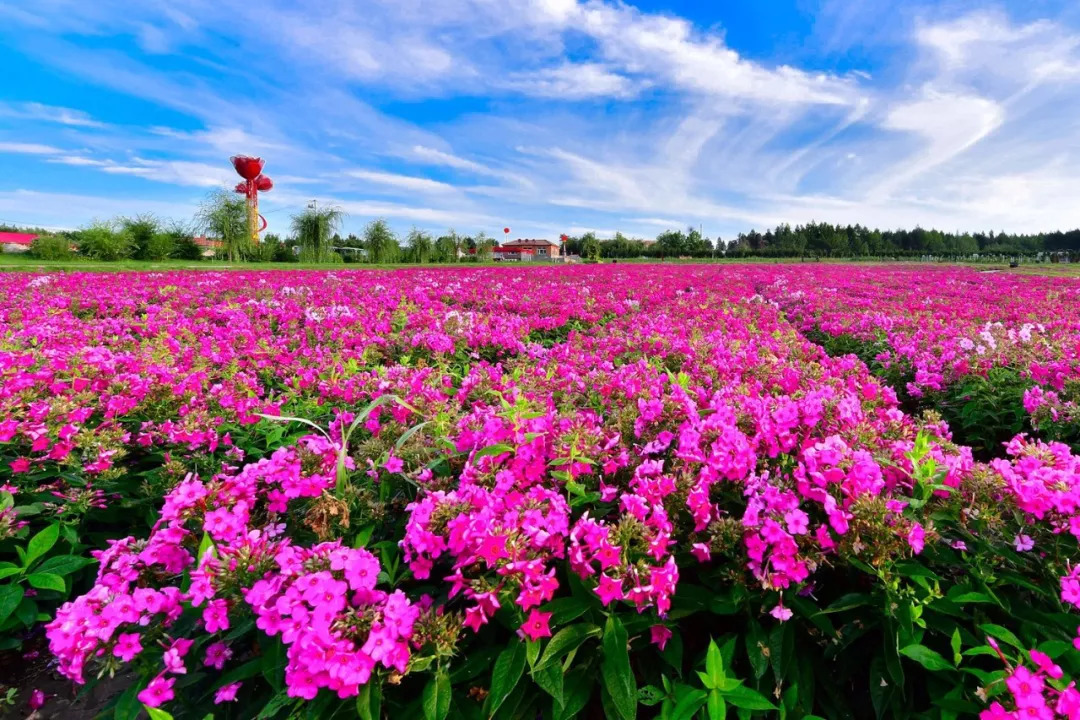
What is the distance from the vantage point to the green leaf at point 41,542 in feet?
5.80

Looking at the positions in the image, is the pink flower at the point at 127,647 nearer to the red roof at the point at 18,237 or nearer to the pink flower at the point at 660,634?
the pink flower at the point at 660,634

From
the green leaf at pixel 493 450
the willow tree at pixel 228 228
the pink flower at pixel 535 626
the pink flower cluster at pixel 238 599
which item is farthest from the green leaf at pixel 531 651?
the willow tree at pixel 228 228

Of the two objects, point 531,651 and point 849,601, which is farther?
point 849,601

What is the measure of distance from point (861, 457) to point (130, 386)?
3.52 metres

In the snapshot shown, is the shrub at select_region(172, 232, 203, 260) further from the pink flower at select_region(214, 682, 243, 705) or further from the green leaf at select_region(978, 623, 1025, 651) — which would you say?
the green leaf at select_region(978, 623, 1025, 651)

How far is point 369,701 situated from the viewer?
113 cm

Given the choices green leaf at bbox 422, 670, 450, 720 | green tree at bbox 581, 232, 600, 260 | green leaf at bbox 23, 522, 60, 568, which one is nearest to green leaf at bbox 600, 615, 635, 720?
green leaf at bbox 422, 670, 450, 720

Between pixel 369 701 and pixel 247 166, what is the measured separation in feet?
171

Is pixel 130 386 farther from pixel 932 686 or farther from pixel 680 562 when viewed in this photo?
pixel 932 686

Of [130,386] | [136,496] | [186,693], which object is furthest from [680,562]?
[130,386]

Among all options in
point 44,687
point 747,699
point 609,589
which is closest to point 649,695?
point 747,699

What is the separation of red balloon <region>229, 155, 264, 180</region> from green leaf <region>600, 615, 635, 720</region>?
51989 mm

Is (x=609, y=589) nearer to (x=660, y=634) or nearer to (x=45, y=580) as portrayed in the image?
(x=660, y=634)

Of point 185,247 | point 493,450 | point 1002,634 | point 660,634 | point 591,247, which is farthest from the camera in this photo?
point 591,247
